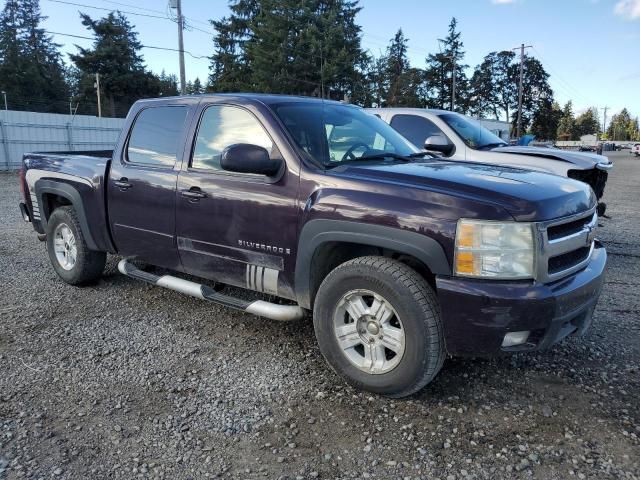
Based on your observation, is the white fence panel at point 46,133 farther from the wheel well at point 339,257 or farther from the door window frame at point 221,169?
the wheel well at point 339,257

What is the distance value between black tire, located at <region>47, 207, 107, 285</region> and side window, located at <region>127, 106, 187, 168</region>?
1076 mm

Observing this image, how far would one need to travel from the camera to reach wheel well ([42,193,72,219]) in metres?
5.63

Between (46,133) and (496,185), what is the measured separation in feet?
77.5

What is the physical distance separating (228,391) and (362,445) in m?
1.00

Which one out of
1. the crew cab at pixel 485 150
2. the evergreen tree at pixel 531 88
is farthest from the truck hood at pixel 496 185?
the evergreen tree at pixel 531 88

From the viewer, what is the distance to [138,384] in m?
3.43

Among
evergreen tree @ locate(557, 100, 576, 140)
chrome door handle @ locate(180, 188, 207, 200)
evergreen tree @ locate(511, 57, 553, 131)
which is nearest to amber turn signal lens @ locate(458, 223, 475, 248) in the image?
chrome door handle @ locate(180, 188, 207, 200)

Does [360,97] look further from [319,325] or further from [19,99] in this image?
[319,325]

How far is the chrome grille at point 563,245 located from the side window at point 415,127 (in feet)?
14.7

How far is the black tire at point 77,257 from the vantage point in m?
5.23

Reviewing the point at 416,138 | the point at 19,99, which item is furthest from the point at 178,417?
the point at 19,99

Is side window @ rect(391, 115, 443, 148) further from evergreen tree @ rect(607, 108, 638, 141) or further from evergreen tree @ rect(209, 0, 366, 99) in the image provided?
evergreen tree @ rect(607, 108, 638, 141)

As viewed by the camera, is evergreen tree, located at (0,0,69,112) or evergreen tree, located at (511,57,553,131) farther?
evergreen tree, located at (511,57,553,131)

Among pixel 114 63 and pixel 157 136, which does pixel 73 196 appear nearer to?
pixel 157 136
